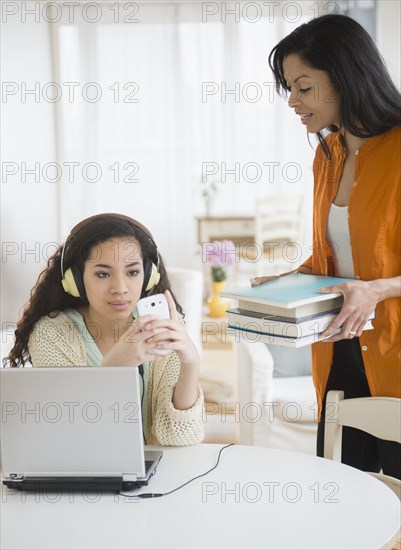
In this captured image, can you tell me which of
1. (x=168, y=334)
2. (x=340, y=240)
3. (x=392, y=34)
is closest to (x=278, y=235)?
(x=392, y=34)

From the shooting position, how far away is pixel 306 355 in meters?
2.99

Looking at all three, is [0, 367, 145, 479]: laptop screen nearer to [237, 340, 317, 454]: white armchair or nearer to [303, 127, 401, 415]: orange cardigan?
[303, 127, 401, 415]: orange cardigan

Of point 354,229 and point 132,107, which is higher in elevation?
point 132,107

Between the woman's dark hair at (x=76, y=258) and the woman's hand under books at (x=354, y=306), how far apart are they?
1.17 feet

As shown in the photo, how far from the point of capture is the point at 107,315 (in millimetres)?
1659

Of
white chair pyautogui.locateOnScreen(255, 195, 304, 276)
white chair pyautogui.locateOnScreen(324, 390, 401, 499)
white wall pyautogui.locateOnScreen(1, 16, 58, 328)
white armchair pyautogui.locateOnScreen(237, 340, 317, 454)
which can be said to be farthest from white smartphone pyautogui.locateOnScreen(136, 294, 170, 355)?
white chair pyautogui.locateOnScreen(255, 195, 304, 276)

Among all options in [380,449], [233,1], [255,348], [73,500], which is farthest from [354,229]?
[233,1]

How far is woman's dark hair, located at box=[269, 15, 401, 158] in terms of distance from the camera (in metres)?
1.54

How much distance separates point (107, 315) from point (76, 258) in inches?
5.8

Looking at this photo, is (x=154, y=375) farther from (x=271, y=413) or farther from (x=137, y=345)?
(x=271, y=413)

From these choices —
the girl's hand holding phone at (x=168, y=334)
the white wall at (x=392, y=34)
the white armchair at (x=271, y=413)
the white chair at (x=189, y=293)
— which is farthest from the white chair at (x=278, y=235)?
the girl's hand holding phone at (x=168, y=334)

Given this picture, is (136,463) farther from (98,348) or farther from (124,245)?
(124,245)

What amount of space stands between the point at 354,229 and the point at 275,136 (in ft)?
14.5

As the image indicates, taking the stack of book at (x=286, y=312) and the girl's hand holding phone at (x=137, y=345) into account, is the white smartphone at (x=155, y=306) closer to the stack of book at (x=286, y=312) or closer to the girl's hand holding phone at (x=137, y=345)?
the girl's hand holding phone at (x=137, y=345)
